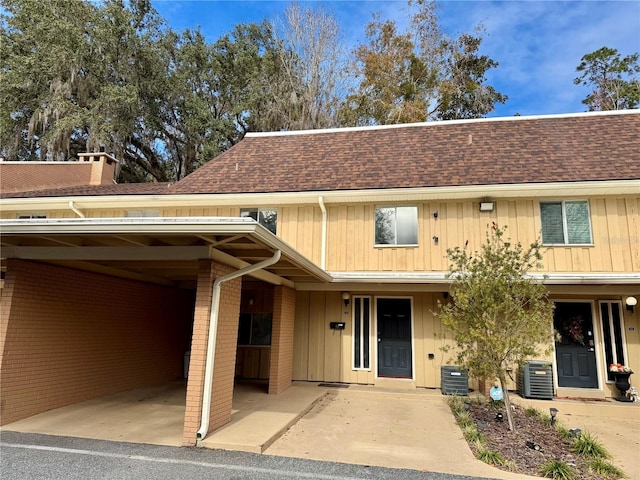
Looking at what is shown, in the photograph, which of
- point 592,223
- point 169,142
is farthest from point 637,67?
point 169,142

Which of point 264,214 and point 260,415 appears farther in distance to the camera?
point 264,214

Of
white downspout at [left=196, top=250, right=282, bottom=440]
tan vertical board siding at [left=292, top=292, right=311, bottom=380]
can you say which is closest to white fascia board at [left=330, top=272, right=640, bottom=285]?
tan vertical board siding at [left=292, top=292, right=311, bottom=380]

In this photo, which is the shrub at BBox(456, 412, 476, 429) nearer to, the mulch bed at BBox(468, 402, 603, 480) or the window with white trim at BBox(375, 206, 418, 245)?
the mulch bed at BBox(468, 402, 603, 480)

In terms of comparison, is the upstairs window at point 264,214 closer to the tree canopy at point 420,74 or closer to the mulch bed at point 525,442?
the mulch bed at point 525,442

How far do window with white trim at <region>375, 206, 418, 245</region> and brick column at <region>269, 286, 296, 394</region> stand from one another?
101 inches

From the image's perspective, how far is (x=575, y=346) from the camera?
8.80m

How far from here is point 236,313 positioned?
6148mm

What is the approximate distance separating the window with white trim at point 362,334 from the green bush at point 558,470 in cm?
525

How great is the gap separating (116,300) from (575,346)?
Result: 960 cm

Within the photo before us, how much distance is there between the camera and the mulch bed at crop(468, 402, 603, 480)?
15.2 ft

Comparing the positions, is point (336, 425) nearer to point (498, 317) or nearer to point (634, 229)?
point (498, 317)

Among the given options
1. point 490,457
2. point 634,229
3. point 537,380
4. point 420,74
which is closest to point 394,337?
point 537,380

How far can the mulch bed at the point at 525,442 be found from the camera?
462cm

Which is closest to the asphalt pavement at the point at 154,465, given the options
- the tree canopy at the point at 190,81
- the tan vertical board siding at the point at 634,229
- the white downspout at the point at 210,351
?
the white downspout at the point at 210,351
